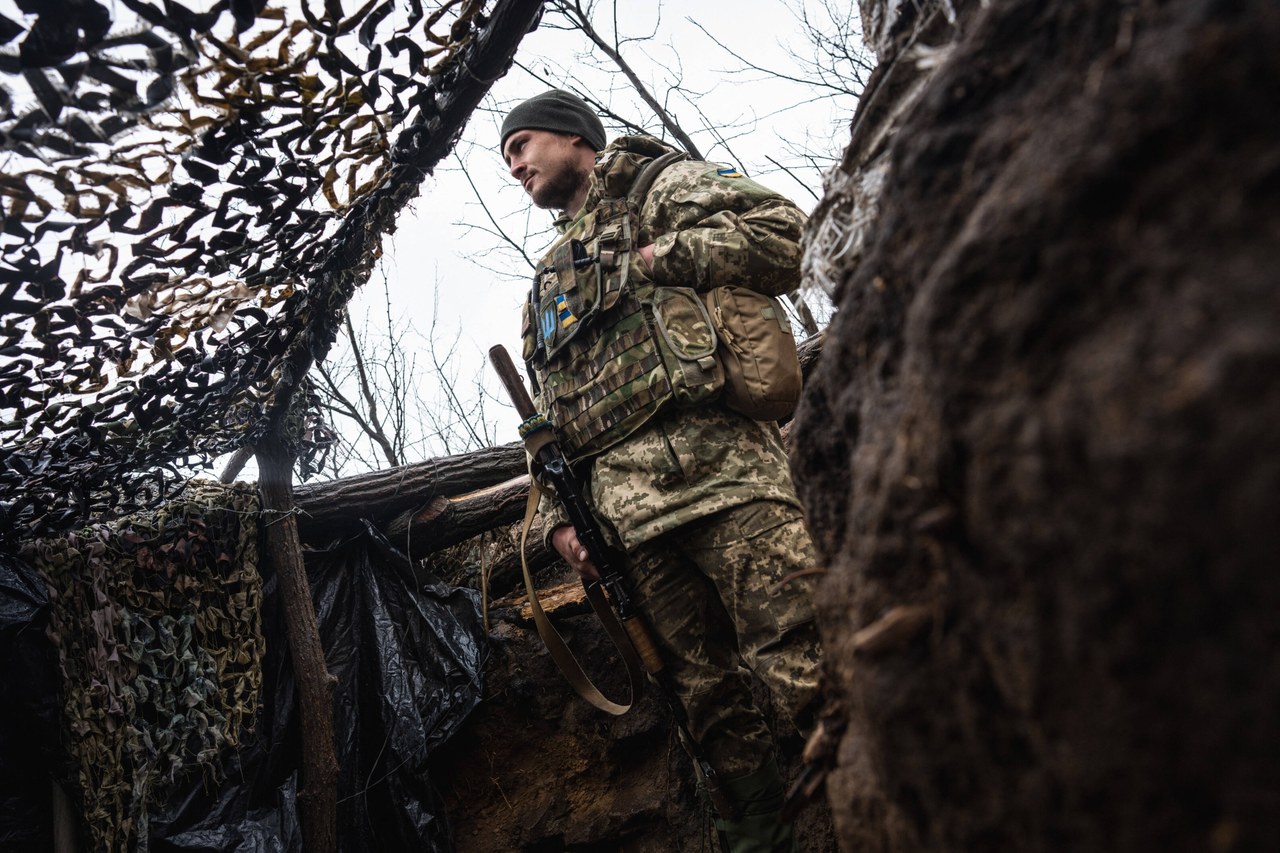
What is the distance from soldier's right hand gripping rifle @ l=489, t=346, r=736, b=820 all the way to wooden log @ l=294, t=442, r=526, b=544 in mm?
1155

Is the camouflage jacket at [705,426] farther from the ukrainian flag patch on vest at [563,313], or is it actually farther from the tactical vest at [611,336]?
the ukrainian flag patch on vest at [563,313]

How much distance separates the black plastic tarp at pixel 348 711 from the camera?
7.81 ft

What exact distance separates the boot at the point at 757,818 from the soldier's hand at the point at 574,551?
739mm

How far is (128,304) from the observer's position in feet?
6.63

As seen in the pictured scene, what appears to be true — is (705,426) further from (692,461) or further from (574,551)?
(574,551)

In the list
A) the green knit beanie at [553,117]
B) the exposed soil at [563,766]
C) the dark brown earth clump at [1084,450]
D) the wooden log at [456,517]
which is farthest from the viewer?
the wooden log at [456,517]

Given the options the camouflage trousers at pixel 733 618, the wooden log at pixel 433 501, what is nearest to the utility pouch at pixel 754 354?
the camouflage trousers at pixel 733 618

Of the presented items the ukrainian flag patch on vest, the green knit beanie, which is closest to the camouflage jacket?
the ukrainian flag patch on vest

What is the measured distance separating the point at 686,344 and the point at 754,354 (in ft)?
0.64

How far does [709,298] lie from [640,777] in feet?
6.91

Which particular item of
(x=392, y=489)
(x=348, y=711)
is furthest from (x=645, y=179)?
(x=348, y=711)

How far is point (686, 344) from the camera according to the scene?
215 centimetres

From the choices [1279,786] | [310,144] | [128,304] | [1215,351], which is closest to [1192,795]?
[1279,786]

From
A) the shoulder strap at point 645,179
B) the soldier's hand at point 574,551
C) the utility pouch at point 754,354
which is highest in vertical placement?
the shoulder strap at point 645,179
